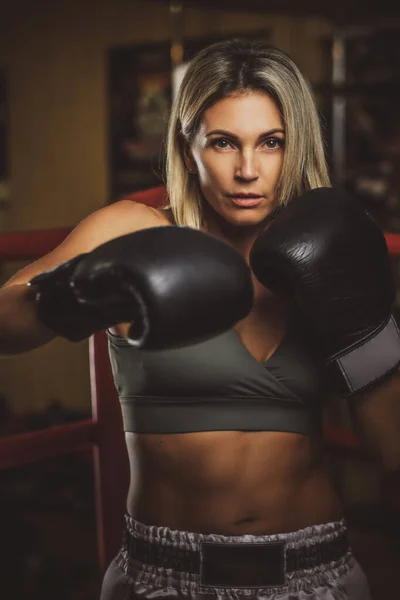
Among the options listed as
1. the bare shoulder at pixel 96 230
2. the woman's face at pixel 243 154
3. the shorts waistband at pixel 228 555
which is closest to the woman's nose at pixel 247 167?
the woman's face at pixel 243 154

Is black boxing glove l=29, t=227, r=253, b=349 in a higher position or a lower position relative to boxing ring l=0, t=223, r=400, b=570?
higher

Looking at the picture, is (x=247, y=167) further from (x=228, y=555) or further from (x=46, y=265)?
(x=228, y=555)

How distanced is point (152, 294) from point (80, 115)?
4123 millimetres

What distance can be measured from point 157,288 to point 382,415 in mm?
400

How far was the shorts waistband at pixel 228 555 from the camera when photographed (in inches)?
46.3

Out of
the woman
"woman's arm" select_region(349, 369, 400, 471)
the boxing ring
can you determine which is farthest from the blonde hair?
"woman's arm" select_region(349, 369, 400, 471)

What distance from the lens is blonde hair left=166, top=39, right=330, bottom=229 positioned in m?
1.23

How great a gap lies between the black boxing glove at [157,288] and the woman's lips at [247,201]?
19 centimetres

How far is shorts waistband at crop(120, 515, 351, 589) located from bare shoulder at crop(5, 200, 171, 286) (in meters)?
0.36

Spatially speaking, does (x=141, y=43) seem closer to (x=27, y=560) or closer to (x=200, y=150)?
(x=27, y=560)

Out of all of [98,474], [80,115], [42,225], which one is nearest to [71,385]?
[42,225]

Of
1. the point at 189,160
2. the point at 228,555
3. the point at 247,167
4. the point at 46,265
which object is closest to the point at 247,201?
A: the point at 247,167

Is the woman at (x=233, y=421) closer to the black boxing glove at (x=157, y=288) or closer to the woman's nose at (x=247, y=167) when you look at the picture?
the woman's nose at (x=247, y=167)

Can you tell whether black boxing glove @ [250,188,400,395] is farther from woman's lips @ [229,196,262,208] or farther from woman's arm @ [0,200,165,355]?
woman's arm @ [0,200,165,355]
